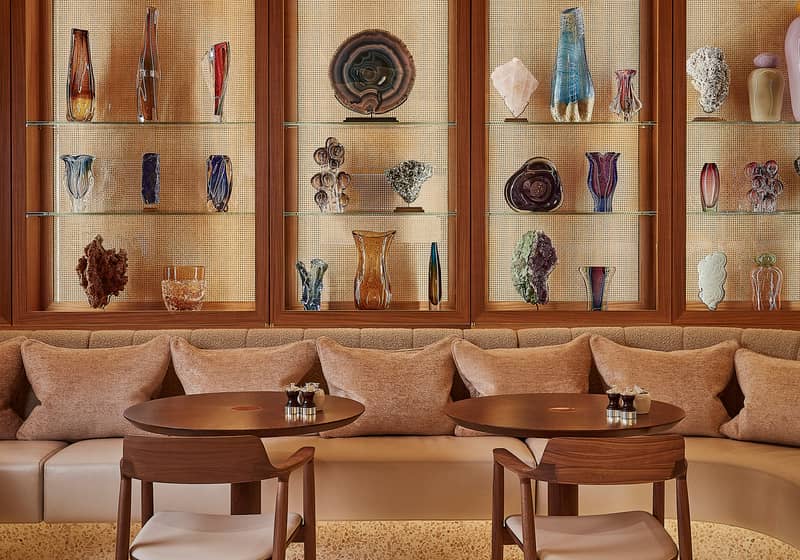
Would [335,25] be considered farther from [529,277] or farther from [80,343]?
[80,343]

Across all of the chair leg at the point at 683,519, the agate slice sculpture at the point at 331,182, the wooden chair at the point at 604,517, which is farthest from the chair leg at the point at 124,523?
the agate slice sculpture at the point at 331,182

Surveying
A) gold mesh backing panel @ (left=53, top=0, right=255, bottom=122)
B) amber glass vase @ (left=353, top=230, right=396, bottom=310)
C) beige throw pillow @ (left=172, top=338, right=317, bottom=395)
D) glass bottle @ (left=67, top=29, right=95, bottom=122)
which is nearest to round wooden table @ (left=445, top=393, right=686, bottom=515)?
beige throw pillow @ (left=172, top=338, right=317, bottom=395)

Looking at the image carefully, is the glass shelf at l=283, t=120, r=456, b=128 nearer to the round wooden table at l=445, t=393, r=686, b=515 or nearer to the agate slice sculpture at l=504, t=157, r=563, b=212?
the agate slice sculpture at l=504, t=157, r=563, b=212

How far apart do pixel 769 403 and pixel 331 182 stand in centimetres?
207

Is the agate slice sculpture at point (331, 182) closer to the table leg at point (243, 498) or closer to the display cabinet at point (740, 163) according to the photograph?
the display cabinet at point (740, 163)

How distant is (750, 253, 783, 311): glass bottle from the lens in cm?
402

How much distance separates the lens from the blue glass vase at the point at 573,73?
3979mm

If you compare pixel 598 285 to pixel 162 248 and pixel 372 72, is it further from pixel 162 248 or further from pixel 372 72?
pixel 162 248

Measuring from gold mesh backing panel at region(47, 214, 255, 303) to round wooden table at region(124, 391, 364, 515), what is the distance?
47.7 inches

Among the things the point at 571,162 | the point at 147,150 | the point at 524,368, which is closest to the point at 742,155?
the point at 571,162

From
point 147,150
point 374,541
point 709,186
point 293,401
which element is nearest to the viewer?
point 293,401

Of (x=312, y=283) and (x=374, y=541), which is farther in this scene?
(x=312, y=283)

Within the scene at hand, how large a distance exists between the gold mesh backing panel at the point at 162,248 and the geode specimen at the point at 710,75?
2132 millimetres

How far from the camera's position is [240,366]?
354 cm
